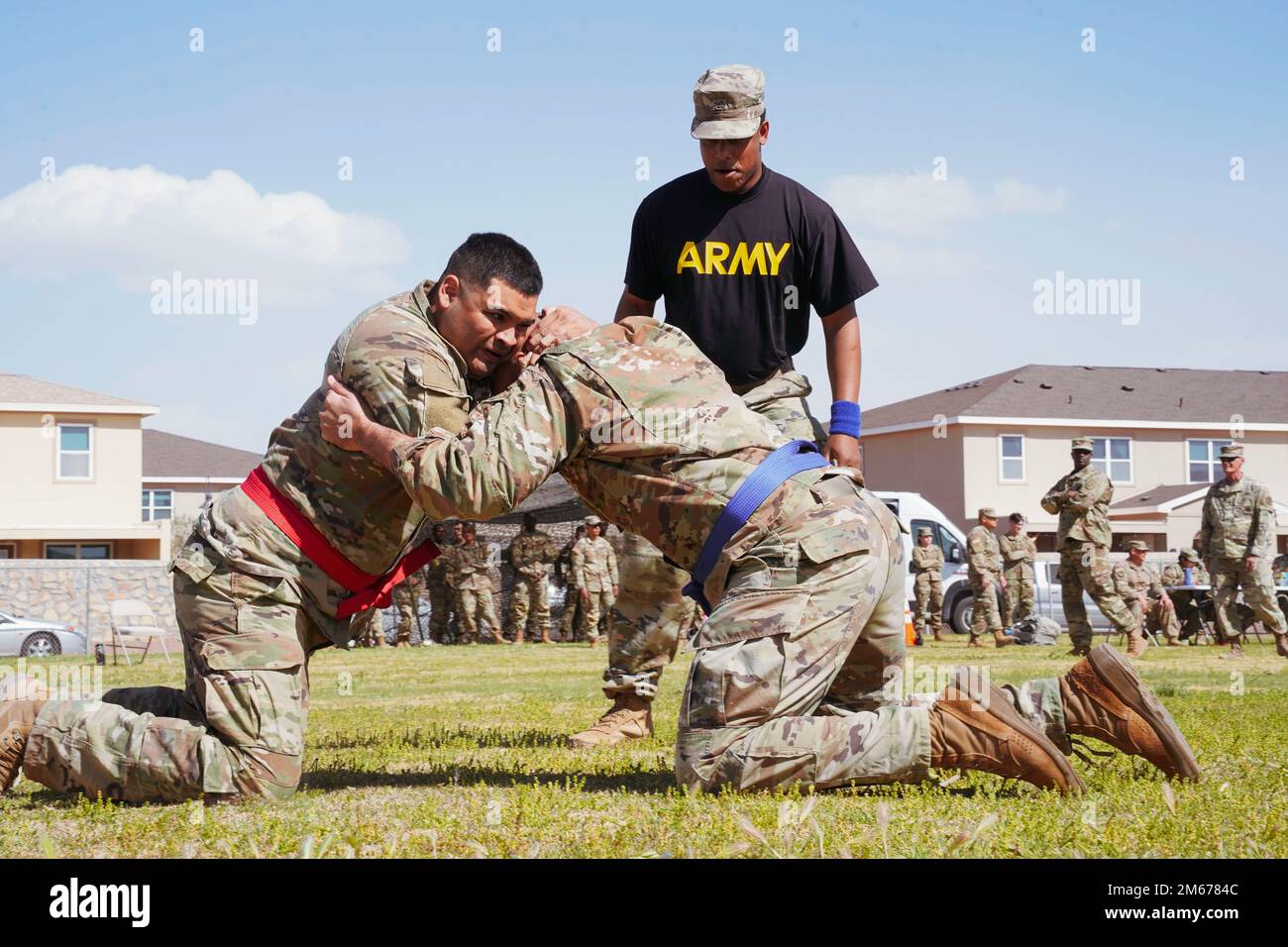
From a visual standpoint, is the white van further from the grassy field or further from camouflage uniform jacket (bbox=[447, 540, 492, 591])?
the grassy field

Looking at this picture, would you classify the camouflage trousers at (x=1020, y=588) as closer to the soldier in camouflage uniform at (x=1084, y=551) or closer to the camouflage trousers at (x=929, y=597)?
the camouflage trousers at (x=929, y=597)

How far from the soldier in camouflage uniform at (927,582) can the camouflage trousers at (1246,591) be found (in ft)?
22.3

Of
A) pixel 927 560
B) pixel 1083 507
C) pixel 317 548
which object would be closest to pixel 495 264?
pixel 317 548

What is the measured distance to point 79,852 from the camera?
341cm

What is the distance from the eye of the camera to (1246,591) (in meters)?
15.7

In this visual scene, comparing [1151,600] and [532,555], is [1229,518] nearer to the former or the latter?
[1151,600]

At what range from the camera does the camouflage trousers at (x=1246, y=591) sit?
15.2 meters

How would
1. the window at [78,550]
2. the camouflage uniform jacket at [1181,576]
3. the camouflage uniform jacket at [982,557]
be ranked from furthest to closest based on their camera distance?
the window at [78,550]
the camouflage uniform jacket at [1181,576]
the camouflage uniform jacket at [982,557]

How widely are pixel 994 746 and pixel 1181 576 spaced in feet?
80.4

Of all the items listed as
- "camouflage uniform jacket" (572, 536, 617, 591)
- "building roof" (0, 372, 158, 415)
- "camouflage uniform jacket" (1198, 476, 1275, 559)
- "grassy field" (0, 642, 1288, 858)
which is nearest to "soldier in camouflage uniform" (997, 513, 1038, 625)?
Answer: "camouflage uniform jacket" (1198, 476, 1275, 559)

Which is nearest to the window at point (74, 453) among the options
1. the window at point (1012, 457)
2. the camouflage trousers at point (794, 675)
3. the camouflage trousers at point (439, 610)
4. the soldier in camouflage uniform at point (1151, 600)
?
the camouflage trousers at point (439, 610)

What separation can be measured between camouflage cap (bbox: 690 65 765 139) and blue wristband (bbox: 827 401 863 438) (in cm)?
123

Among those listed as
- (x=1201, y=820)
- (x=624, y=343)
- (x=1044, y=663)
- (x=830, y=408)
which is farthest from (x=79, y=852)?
(x=1044, y=663)

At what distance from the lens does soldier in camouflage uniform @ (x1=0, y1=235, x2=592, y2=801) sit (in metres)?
4.22
